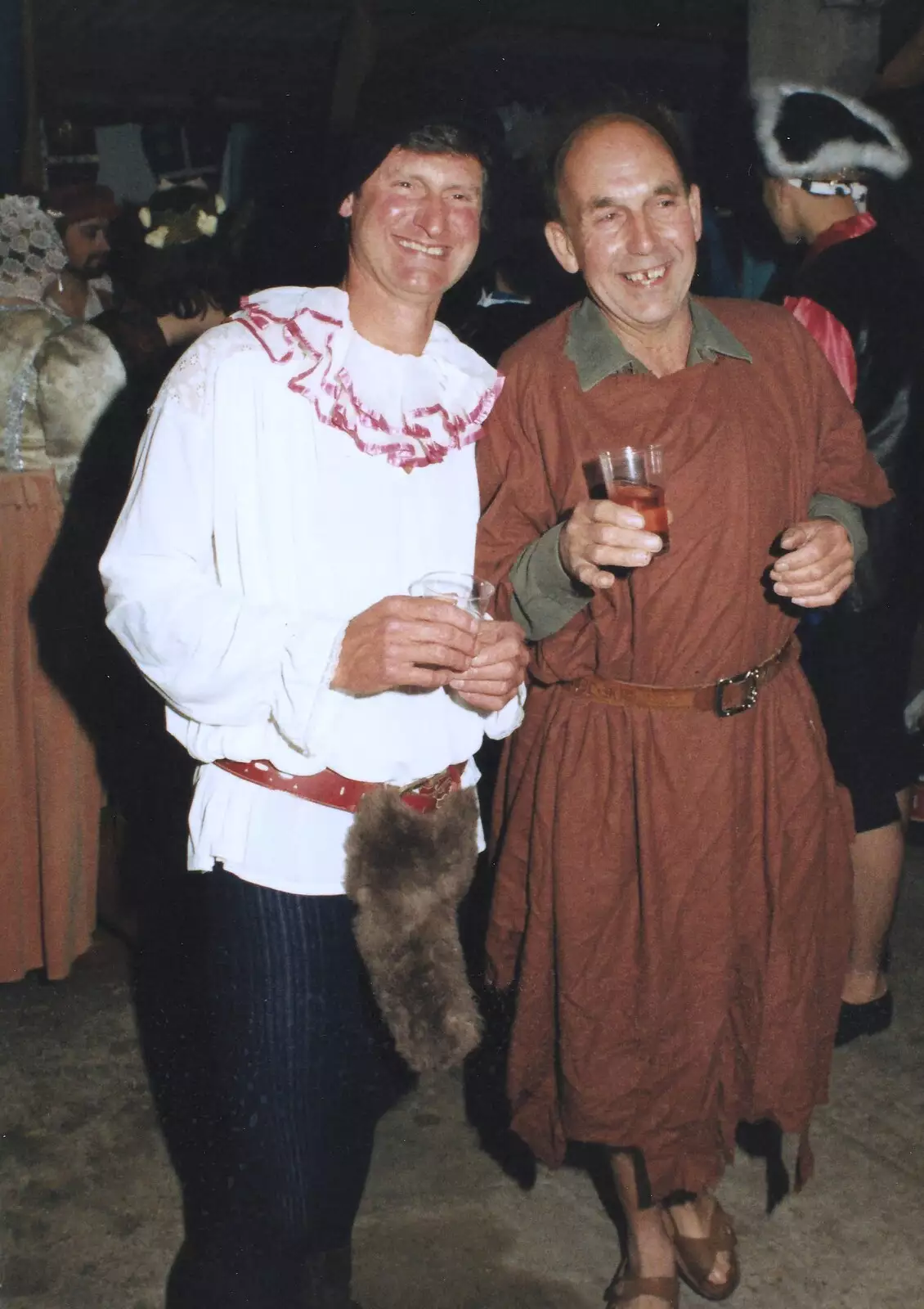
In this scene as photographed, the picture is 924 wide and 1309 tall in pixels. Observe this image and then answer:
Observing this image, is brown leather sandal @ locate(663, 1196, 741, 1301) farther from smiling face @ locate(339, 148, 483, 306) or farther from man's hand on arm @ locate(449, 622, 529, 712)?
smiling face @ locate(339, 148, 483, 306)

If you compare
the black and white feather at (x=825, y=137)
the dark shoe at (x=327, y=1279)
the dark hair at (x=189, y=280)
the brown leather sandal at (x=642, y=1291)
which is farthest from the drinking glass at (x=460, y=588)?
the dark hair at (x=189, y=280)

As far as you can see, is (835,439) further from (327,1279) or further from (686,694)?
(327,1279)

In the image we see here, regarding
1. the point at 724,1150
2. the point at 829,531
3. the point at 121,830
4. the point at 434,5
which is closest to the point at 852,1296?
the point at 724,1150

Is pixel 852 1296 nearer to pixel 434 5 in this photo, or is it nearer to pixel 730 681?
pixel 730 681

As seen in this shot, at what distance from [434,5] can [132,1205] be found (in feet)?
24.1

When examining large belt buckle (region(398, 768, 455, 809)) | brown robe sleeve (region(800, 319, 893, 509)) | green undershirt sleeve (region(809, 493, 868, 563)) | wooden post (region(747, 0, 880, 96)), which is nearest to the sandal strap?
large belt buckle (region(398, 768, 455, 809))

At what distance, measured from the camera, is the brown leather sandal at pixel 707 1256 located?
2672mm

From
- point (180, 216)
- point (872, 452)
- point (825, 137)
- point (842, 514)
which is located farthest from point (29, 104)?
point (842, 514)

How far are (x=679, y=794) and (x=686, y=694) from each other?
0.64 ft

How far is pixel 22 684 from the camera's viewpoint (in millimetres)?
3836

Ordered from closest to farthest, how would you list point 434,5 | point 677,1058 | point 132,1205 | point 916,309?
point 677,1058 < point 132,1205 < point 916,309 < point 434,5

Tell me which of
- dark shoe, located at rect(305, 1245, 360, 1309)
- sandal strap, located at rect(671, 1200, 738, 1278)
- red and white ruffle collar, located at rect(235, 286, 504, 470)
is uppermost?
red and white ruffle collar, located at rect(235, 286, 504, 470)

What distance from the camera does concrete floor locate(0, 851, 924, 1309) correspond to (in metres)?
2.72

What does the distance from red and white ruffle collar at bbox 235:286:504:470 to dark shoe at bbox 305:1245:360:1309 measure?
55.5 inches
